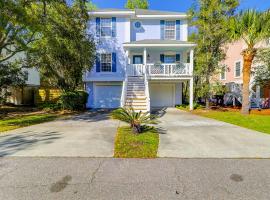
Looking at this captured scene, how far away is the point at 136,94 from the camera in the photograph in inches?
593

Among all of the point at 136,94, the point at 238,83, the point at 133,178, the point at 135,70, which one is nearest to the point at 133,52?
the point at 135,70

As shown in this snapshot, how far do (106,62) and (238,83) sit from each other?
1376cm

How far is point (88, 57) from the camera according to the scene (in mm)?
15391

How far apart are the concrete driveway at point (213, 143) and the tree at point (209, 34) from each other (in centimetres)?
881

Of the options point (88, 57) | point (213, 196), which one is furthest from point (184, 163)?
point (88, 57)

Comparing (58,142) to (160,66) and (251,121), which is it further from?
(160,66)

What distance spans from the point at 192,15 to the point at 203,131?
39.4ft

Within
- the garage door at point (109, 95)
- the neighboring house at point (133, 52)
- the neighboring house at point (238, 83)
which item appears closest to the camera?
the neighboring house at point (133, 52)

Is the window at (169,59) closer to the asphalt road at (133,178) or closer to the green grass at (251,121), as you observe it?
the green grass at (251,121)

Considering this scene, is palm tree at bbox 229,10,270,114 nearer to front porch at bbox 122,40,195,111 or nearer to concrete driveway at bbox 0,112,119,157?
front porch at bbox 122,40,195,111

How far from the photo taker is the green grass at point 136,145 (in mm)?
5707

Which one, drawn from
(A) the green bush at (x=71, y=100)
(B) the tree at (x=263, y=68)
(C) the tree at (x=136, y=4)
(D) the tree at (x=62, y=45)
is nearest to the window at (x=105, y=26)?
(D) the tree at (x=62, y=45)

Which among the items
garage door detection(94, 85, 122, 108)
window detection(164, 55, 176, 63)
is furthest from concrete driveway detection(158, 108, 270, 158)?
window detection(164, 55, 176, 63)


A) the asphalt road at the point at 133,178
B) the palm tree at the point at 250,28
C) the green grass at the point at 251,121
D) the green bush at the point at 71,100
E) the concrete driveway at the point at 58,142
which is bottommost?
the asphalt road at the point at 133,178
